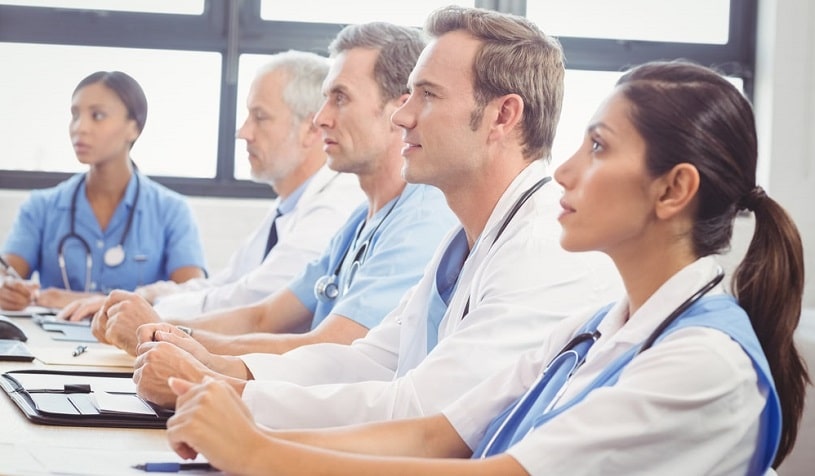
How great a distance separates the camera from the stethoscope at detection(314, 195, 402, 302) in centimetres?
249

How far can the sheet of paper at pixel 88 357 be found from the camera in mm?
2123

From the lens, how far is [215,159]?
182 inches

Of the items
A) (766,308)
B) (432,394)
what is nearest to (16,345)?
(432,394)

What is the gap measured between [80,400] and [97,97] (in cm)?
255

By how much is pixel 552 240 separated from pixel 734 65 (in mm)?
3041

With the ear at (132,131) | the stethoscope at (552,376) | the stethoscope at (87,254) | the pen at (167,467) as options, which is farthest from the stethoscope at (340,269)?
the ear at (132,131)

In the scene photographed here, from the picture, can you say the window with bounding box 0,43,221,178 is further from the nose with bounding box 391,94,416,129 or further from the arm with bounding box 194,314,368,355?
the nose with bounding box 391,94,416,129

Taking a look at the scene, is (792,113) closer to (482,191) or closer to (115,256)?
(115,256)

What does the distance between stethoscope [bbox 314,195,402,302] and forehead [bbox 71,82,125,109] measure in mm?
1638

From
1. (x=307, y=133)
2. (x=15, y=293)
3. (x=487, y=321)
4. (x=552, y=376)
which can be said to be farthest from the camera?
(x=307, y=133)

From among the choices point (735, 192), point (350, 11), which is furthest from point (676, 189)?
point (350, 11)

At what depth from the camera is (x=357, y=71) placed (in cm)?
264

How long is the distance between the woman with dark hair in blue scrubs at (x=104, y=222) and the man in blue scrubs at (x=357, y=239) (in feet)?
3.58

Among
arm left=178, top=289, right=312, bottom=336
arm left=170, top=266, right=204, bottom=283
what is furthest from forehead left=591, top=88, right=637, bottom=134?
arm left=170, top=266, right=204, bottom=283
